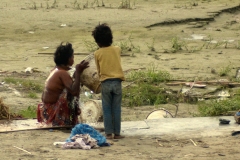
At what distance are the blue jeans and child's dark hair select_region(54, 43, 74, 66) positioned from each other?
1.99ft

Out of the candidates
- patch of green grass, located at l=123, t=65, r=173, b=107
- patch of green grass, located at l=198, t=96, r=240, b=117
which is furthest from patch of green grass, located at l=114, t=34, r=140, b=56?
patch of green grass, located at l=198, t=96, r=240, b=117

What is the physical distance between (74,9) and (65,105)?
11806 mm

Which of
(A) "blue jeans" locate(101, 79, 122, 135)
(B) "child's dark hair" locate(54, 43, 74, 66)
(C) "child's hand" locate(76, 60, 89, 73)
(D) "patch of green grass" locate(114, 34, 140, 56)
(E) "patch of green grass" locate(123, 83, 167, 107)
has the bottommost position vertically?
(E) "patch of green grass" locate(123, 83, 167, 107)

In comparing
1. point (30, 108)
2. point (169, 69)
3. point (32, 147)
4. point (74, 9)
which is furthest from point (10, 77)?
point (74, 9)

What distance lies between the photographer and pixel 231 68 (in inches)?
470

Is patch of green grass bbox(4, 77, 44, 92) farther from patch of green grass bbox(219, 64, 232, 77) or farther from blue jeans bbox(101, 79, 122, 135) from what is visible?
blue jeans bbox(101, 79, 122, 135)

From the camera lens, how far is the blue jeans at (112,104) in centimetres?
655

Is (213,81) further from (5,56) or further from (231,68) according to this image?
(5,56)

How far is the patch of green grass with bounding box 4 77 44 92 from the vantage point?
10.4 meters

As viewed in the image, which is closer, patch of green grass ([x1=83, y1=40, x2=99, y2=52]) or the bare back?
the bare back

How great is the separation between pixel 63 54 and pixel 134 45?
24.6 ft

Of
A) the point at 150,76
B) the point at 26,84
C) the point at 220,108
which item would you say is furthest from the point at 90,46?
the point at 220,108

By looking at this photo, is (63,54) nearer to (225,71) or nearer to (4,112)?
(4,112)

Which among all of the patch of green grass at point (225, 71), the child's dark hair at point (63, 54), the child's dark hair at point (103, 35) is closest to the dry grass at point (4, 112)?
the child's dark hair at point (63, 54)
